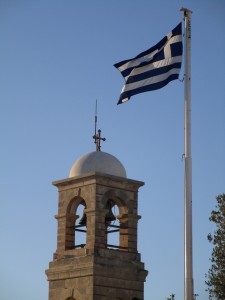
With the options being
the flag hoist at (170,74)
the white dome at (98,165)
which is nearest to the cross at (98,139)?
the white dome at (98,165)

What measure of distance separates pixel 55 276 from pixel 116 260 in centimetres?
278

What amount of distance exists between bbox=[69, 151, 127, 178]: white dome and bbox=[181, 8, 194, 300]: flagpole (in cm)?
755

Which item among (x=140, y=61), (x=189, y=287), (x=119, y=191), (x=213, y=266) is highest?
(x=140, y=61)

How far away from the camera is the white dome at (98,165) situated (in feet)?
Result: 106

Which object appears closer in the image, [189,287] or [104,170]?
[189,287]

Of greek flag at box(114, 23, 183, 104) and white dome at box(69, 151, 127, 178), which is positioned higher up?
greek flag at box(114, 23, 183, 104)

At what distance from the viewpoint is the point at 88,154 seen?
107 ft

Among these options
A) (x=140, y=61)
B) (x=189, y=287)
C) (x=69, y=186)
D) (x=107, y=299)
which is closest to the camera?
(x=189, y=287)

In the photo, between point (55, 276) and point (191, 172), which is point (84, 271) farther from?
point (191, 172)

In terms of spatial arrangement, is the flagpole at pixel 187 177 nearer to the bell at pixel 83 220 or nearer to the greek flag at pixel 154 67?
the greek flag at pixel 154 67

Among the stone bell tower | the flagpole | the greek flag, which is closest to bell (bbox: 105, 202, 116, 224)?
the stone bell tower

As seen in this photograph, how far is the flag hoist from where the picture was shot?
24344 mm

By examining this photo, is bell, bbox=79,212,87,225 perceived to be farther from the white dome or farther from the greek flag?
the greek flag

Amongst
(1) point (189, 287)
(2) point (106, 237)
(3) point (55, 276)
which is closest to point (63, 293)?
(3) point (55, 276)
